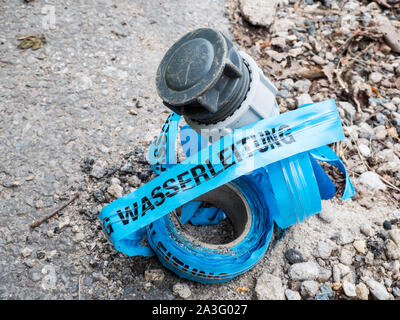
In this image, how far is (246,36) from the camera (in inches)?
105

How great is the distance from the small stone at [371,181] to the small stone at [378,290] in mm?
523

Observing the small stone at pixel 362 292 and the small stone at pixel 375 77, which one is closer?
the small stone at pixel 362 292

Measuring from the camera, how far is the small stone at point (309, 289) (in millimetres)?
1538

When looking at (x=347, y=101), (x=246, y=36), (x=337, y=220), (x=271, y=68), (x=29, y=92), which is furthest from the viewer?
(x=246, y=36)

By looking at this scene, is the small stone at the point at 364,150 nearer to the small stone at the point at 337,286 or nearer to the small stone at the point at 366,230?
the small stone at the point at 366,230

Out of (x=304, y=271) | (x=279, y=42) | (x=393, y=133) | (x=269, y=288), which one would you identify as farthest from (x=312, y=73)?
(x=269, y=288)

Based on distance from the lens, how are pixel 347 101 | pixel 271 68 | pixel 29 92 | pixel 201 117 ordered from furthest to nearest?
pixel 271 68
pixel 347 101
pixel 29 92
pixel 201 117

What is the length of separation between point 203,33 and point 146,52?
1.12 m

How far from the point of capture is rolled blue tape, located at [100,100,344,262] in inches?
55.2

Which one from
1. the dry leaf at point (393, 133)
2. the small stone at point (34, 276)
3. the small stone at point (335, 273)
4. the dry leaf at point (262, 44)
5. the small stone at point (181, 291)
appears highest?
Answer: the dry leaf at point (262, 44)

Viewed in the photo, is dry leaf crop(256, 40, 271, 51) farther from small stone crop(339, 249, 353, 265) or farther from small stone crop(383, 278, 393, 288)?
small stone crop(383, 278, 393, 288)

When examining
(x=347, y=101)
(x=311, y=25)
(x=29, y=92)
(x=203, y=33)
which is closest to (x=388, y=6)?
(x=311, y=25)

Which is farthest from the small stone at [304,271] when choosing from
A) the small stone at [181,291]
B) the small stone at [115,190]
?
the small stone at [115,190]

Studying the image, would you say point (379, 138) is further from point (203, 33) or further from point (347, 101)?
point (203, 33)
